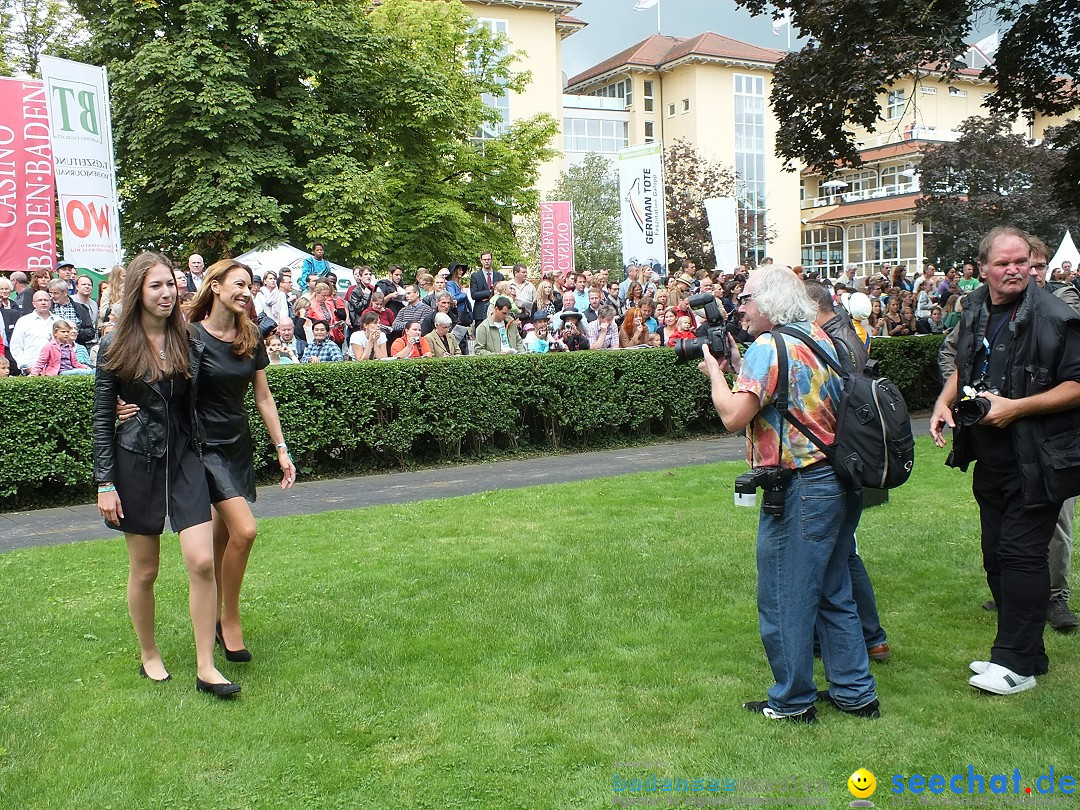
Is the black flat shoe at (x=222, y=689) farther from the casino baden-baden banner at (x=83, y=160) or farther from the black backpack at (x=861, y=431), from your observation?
the casino baden-baden banner at (x=83, y=160)

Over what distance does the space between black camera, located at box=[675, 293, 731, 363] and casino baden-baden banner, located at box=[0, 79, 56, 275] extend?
41.3 feet

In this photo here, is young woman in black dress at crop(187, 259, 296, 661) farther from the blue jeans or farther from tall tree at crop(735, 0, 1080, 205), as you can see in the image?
tall tree at crop(735, 0, 1080, 205)

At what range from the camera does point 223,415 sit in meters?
5.00

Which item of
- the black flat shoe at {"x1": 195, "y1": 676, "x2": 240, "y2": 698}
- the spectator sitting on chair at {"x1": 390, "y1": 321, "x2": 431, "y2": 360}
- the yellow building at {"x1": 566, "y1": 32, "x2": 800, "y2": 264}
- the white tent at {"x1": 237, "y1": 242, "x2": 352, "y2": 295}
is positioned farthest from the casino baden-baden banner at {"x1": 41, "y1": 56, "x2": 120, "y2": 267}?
the yellow building at {"x1": 566, "y1": 32, "x2": 800, "y2": 264}

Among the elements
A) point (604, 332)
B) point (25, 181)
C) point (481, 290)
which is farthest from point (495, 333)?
point (25, 181)

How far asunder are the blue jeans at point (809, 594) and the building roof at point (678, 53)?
66.5 m

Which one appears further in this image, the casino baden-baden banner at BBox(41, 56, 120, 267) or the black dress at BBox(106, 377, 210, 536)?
the casino baden-baden banner at BBox(41, 56, 120, 267)

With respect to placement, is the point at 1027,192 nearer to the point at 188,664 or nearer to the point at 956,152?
the point at 956,152

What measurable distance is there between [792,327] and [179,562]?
5199mm

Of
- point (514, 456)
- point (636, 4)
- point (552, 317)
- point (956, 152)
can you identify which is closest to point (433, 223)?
point (552, 317)

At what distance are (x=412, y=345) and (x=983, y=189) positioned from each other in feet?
137

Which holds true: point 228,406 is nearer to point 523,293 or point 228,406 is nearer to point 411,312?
point 411,312

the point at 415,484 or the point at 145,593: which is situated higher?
the point at 145,593

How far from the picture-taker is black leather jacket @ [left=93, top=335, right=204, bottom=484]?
15.3ft
